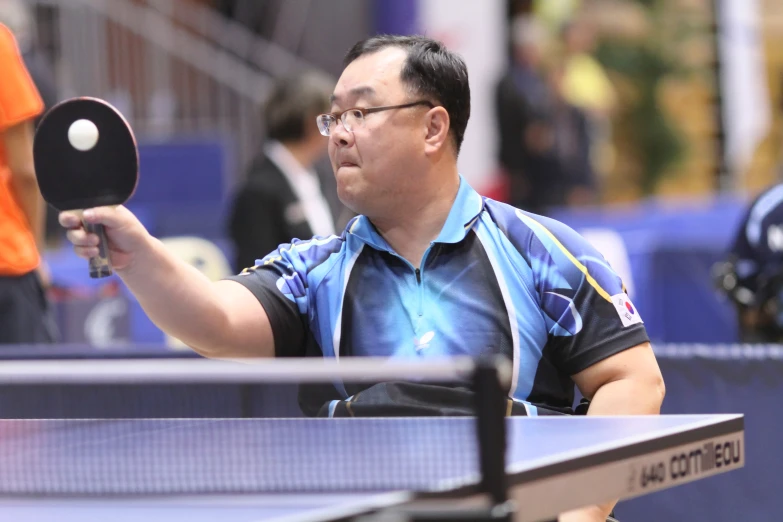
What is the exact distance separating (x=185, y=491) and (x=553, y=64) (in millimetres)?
10651

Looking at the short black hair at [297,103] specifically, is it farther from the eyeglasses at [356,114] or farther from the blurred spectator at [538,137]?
the blurred spectator at [538,137]

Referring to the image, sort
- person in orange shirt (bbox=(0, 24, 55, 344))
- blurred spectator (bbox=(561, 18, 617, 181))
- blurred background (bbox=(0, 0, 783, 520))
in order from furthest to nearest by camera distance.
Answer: blurred spectator (bbox=(561, 18, 617, 181)) → blurred background (bbox=(0, 0, 783, 520)) → person in orange shirt (bbox=(0, 24, 55, 344))

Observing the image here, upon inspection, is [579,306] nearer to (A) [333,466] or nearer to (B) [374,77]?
(B) [374,77]

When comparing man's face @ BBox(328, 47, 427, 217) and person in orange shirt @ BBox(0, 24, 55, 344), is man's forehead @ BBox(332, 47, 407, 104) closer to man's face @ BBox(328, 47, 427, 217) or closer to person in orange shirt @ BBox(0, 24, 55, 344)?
man's face @ BBox(328, 47, 427, 217)

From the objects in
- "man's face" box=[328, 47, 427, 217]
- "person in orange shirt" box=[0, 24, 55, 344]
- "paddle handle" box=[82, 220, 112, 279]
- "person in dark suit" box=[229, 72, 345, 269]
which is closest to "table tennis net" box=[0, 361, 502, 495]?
"paddle handle" box=[82, 220, 112, 279]

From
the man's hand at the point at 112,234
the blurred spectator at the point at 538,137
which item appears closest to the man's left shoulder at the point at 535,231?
the man's hand at the point at 112,234

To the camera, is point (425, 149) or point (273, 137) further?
point (273, 137)

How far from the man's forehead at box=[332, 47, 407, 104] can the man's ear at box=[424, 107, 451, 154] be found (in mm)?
105

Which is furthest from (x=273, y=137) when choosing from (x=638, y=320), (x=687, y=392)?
(x=638, y=320)

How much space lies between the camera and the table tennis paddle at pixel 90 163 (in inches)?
89.8

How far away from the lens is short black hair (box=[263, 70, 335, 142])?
5.66 meters

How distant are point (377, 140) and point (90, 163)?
720 millimetres

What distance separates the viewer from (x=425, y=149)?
2.86 metres

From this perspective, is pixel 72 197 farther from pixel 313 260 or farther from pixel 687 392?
pixel 687 392
